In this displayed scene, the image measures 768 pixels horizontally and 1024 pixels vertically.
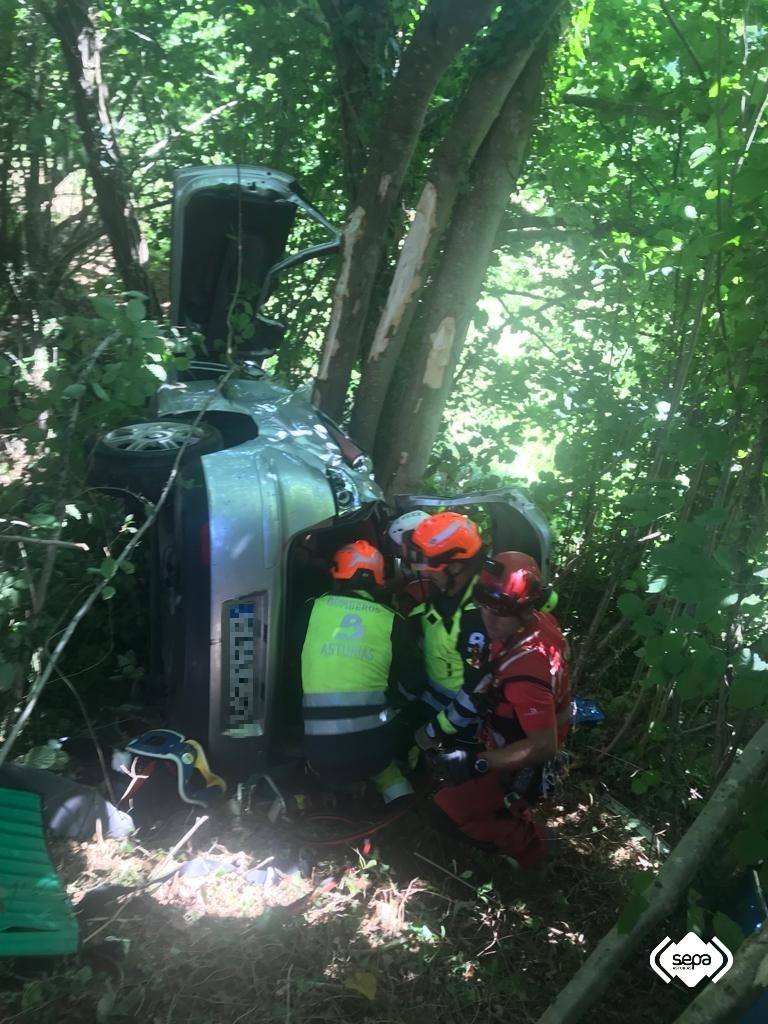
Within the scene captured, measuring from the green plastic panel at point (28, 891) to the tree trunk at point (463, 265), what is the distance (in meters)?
2.98

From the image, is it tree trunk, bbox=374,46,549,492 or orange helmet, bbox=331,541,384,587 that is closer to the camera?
orange helmet, bbox=331,541,384,587

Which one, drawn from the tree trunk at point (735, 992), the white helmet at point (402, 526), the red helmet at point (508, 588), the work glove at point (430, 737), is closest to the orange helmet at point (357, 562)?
the white helmet at point (402, 526)

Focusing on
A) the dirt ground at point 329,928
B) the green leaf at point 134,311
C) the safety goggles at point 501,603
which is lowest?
the dirt ground at point 329,928

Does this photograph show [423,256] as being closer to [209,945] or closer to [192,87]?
[192,87]

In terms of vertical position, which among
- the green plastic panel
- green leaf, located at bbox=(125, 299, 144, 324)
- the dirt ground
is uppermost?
green leaf, located at bbox=(125, 299, 144, 324)

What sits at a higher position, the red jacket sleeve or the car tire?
the car tire

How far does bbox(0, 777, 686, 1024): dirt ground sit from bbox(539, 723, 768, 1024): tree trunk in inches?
32.2

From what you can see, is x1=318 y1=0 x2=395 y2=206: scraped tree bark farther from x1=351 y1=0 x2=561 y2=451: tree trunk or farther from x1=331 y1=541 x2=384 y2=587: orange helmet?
x1=331 y1=541 x2=384 y2=587: orange helmet

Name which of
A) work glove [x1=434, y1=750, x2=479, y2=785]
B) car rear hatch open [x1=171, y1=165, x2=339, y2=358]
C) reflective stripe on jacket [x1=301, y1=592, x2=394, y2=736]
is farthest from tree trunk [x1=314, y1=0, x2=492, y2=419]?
work glove [x1=434, y1=750, x2=479, y2=785]

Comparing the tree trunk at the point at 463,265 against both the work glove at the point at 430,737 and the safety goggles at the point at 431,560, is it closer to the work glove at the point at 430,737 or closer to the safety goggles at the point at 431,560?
the safety goggles at the point at 431,560

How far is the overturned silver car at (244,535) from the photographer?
3445 millimetres

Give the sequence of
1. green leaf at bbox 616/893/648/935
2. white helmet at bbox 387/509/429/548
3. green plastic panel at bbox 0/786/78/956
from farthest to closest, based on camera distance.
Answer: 1. white helmet at bbox 387/509/429/548
2. green plastic panel at bbox 0/786/78/956
3. green leaf at bbox 616/893/648/935

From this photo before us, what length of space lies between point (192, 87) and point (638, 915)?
668 centimetres

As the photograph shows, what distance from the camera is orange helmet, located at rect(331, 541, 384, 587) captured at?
3668 millimetres
